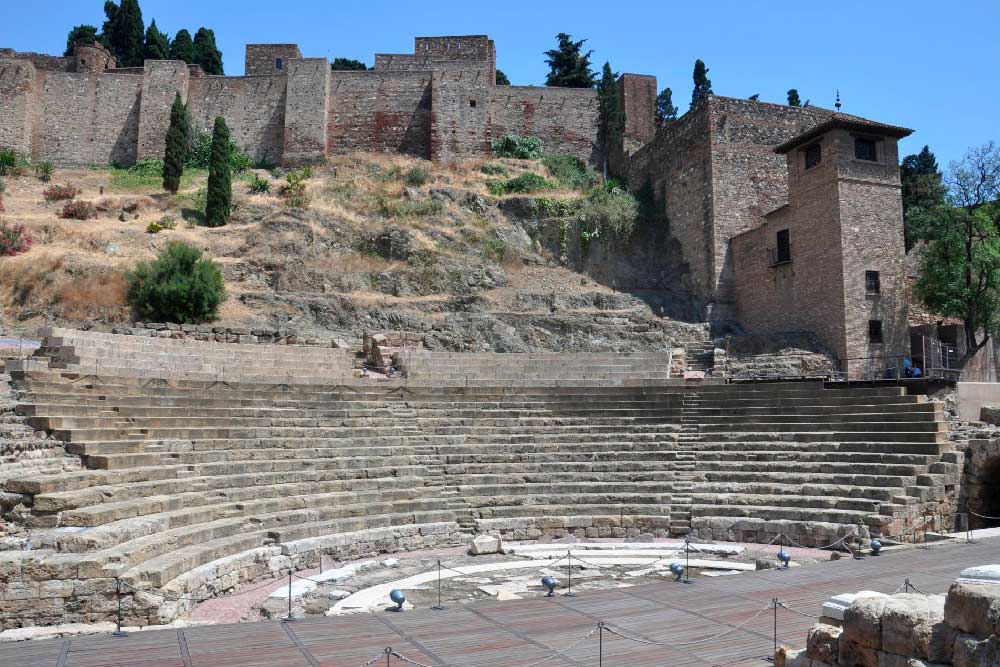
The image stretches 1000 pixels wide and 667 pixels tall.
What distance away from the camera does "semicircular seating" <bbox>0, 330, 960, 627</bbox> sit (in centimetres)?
843

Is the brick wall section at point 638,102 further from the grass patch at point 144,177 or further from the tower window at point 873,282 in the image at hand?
the grass patch at point 144,177

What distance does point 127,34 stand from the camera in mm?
52719

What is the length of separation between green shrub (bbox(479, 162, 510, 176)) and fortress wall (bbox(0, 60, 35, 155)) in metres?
21.8

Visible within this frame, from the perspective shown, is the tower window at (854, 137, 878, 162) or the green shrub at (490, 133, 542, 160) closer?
the tower window at (854, 137, 878, 162)

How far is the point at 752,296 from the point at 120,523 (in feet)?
77.1

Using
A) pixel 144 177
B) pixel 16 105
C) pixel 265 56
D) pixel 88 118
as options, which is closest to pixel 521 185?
pixel 144 177

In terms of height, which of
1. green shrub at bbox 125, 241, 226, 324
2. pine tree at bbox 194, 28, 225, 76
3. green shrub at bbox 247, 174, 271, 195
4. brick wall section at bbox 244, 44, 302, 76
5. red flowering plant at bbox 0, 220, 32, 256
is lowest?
green shrub at bbox 125, 241, 226, 324

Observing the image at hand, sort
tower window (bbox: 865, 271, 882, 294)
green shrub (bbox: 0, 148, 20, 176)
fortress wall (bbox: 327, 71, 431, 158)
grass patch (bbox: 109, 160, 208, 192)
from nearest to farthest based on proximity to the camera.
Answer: tower window (bbox: 865, 271, 882, 294) < grass patch (bbox: 109, 160, 208, 192) < green shrub (bbox: 0, 148, 20, 176) < fortress wall (bbox: 327, 71, 431, 158)

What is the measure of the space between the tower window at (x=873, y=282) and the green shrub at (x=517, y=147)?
62.2ft

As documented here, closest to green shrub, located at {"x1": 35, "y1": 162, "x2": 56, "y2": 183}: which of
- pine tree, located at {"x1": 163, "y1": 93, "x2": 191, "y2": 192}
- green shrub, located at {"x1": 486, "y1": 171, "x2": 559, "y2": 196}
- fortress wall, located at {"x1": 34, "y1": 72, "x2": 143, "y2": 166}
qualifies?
fortress wall, located at {"x1": 34, "y1": 72, "x2": 143, "y2": 166}

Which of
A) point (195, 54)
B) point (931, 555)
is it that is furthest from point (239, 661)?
point (195, 54)

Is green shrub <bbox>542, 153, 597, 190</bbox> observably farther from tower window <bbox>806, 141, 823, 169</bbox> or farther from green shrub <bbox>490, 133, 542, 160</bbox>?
tower window <bbox>806, 141, 823, 169</bbox>

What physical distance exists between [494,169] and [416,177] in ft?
14.8

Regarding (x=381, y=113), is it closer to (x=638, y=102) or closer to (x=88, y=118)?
(x=638, y=102)
